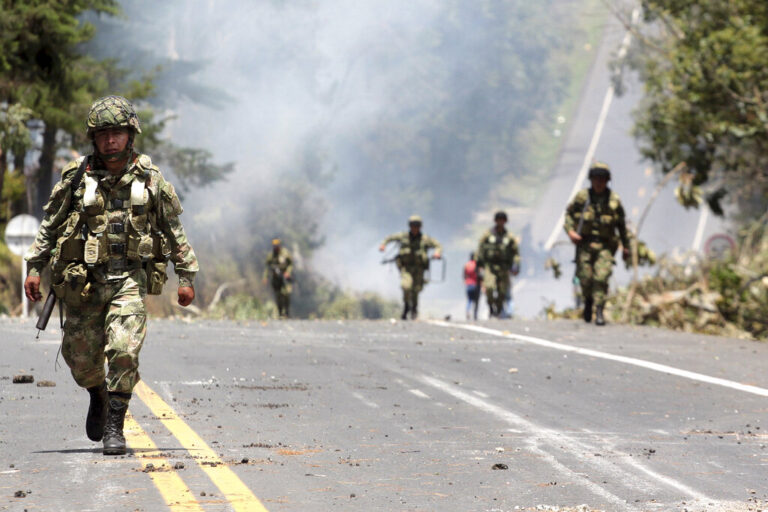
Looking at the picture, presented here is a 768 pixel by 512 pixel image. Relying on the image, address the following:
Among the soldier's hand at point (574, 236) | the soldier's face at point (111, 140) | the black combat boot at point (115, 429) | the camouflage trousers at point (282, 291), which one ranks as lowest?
the black combat boot at point (115, 429)

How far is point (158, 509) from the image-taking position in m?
5.91

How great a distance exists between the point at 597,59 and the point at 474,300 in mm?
56843

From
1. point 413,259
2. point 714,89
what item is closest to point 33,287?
point 714,89

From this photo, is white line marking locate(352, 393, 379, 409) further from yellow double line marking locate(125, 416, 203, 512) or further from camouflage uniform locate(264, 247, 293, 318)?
camouflage uniform locate(264, 247, 293, 318)

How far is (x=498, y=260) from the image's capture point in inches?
963

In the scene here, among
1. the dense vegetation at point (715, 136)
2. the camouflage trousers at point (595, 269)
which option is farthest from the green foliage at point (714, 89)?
the camouflage trousers at point (595, 269)

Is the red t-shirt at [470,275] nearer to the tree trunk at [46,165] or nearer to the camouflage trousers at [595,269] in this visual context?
the camouflage trousers at [595,269]

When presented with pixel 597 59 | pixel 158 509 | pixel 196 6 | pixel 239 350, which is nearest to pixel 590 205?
pixel 239 350

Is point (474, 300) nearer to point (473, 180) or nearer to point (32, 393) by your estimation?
point (32, 393)

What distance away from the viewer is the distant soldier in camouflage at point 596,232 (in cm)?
1897

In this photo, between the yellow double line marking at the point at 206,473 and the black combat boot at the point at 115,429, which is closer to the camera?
the yellow double line marking at the point at 206,473

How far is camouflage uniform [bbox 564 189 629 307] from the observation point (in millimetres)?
19000

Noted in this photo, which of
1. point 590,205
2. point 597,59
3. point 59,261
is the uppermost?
point 597,59

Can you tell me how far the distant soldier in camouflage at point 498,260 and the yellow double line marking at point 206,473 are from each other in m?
15.9
